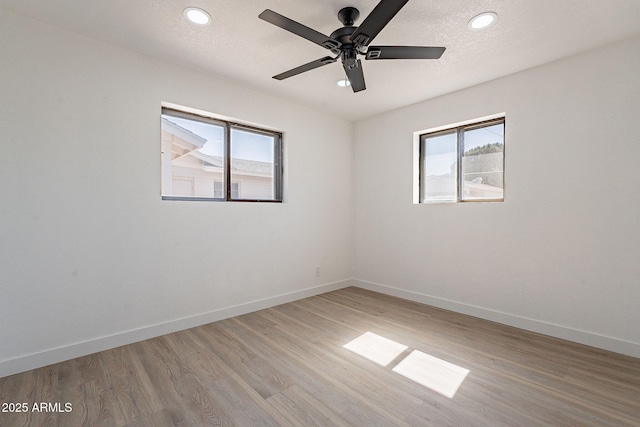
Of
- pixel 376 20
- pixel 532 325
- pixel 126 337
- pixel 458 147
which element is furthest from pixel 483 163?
pixel 126 337

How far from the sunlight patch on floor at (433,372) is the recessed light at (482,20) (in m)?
2.58

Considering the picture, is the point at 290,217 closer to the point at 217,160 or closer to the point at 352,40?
the point at 217,160

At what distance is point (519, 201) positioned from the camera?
2.93 metres

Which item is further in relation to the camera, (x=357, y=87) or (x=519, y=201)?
(x=519, y=201)

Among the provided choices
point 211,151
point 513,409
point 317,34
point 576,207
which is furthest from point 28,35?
point 576,207

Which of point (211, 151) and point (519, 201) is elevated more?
point (211, 151)

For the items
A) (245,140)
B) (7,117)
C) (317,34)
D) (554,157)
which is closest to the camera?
(317,34)

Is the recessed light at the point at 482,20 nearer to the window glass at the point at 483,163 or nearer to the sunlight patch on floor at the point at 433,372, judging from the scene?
the window glass at the point at 483,163

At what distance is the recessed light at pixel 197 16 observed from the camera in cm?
204

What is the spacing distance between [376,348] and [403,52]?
233 cm

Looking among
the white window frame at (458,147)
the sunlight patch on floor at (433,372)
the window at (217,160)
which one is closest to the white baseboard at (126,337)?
the window at (217,160)

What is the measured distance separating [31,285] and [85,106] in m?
1.46

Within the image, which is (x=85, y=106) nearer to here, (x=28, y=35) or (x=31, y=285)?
(x=28, y=35)

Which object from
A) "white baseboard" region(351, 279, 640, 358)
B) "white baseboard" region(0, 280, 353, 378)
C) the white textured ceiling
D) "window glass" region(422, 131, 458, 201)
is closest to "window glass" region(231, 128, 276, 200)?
the white textured ceiling
